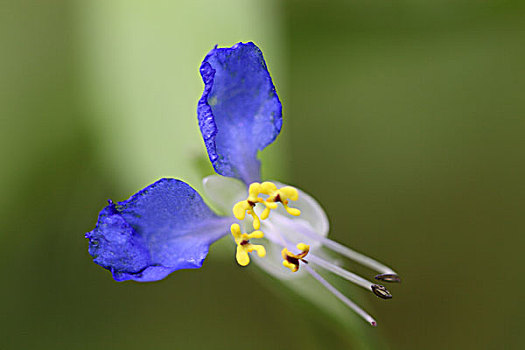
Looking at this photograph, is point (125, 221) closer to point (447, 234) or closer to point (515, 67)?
point (447, 234)

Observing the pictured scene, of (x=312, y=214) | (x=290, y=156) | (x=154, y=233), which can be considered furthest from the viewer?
(x=290, y=156)

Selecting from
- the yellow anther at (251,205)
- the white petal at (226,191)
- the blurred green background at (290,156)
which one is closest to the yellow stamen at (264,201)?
the yellow anther at (251,205)

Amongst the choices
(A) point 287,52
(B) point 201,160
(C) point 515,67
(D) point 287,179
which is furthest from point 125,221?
(C) point 515,67

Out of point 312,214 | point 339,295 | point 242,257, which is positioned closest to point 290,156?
point 312,214

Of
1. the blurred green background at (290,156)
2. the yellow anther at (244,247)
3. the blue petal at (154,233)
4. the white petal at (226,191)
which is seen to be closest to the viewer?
the blue petal at (154,233)

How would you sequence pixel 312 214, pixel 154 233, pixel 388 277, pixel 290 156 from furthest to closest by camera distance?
pixel 290 156, pixel 312 214, pixel 388 277, pixel 154 233

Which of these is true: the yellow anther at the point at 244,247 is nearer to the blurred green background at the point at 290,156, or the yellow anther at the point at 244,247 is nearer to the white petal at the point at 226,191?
the white petal at the point at 226,191

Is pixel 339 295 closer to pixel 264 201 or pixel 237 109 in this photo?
pixel 264 201

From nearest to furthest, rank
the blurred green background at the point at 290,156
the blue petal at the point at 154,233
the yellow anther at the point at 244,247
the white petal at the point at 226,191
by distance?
the blue petal at the point at 154,233, the yellow anther at the point at 244,247, the white petal at the point at 226,191, the blurred green background at the point at 290,156
